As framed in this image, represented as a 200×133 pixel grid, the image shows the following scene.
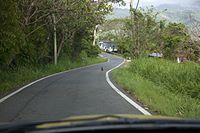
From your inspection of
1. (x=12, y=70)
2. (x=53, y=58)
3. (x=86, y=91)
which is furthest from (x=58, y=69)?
(x=86, y=91)

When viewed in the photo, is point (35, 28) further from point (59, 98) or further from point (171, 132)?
point (171, 132)

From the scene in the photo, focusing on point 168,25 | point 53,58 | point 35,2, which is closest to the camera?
point 35,2

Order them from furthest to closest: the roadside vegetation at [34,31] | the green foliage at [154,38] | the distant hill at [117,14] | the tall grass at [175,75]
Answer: the distant hill at [117,14] < the green foliage at [154,38] < the roadside vegetation at [34,31] < the tall grass at [175,75]

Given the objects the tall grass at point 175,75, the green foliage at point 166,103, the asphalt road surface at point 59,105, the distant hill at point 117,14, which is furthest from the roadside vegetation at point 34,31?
the tall grass at point 175,75

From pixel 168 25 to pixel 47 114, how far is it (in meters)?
56.2

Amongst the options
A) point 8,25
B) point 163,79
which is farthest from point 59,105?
point 163,79

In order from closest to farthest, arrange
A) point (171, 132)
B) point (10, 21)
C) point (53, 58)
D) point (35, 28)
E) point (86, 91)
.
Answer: point (171, 132), point (86, 91), point (10, 21), point (35, 28), point (53, 58)

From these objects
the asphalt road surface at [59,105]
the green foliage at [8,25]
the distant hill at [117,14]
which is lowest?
the distant hill at [117,14]

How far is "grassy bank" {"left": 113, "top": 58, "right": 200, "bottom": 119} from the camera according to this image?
1178 centimetres

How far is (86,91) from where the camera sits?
17.2m

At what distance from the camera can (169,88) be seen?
59.5ft

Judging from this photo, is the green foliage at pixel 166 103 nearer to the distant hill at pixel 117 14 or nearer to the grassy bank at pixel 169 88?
the grassy bank at pixel 169 88

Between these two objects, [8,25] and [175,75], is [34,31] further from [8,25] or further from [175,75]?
[175,75]

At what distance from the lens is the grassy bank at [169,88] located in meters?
11.8
